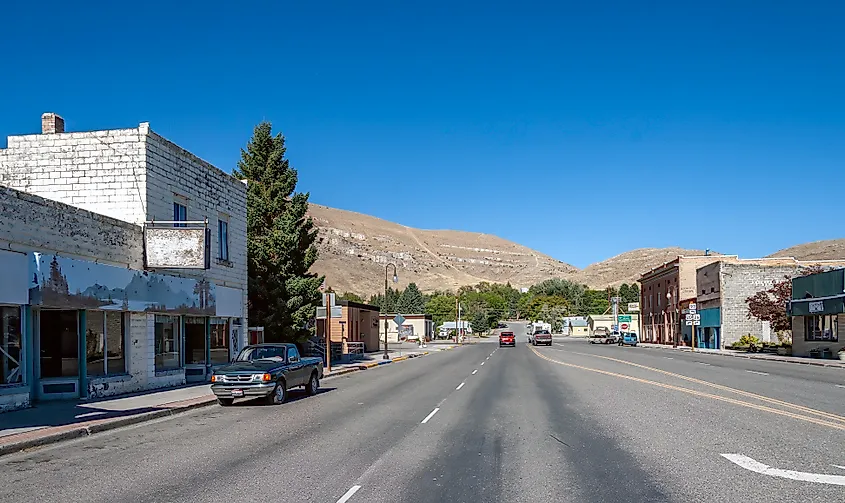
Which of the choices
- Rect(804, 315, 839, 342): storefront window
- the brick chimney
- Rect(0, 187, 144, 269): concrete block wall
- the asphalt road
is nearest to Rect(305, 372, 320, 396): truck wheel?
the asphalt road

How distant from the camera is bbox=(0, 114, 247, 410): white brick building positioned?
18172 millimetres

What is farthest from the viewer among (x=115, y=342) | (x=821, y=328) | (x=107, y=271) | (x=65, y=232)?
(x=821, y=328)

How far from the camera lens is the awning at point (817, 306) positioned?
43750 millimetres

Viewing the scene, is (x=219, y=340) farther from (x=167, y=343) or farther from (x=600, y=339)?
(x=600, y=339)

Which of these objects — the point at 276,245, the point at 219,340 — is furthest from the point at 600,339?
the point at 219,340

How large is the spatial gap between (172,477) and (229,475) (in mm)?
735

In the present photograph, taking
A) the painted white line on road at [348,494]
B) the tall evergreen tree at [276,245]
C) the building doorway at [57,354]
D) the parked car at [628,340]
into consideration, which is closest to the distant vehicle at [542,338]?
the parked car at [628,340]

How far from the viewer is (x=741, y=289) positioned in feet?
225

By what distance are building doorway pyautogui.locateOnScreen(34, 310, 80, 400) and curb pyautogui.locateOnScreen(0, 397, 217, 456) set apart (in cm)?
341

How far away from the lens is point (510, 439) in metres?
13.2

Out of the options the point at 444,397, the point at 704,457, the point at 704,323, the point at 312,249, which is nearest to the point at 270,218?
the point at 312,249

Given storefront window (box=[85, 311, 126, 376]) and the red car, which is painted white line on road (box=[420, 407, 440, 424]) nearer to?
storefront window (box=[85, 311, 126, 376])

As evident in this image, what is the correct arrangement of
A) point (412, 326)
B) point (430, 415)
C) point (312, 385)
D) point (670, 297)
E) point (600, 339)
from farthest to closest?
1. point (412, 326)
2. point (600, 339)
3. point (670, 297)
4. point (312, 385)
5. point (430, 415)

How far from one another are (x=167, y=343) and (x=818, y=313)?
38.7 meters
